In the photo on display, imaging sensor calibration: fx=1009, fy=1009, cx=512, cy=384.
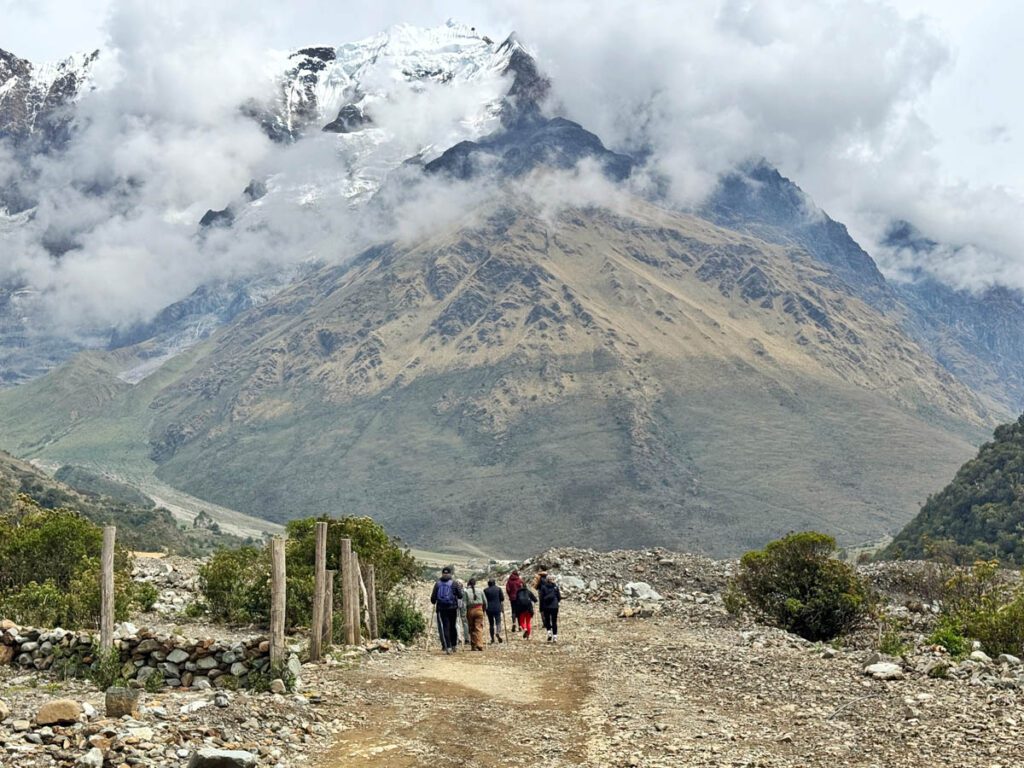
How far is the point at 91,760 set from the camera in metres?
13.5

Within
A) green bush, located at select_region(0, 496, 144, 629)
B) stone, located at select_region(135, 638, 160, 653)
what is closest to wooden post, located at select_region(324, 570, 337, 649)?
stone, located at select_region(135, 638, 160, 653)

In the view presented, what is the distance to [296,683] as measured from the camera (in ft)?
62.2

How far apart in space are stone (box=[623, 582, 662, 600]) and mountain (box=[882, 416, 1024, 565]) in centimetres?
5591

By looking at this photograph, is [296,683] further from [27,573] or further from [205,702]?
[27,573]

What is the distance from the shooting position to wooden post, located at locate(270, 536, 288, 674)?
19406mm

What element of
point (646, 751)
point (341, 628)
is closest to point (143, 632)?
point (341, 628)

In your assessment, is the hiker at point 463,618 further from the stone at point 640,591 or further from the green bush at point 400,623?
the stone at point 640,591

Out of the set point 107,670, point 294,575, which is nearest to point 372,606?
point 294,575

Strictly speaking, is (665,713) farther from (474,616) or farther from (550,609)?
(550,609)

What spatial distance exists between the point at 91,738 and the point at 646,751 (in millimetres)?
8089

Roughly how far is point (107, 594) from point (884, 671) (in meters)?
16.2

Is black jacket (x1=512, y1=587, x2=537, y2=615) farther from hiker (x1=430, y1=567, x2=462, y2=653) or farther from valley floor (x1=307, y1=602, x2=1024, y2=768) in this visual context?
valley floor (x1=307, y1=602, x2=1024, y2=768)

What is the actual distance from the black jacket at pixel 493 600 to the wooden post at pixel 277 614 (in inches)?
394

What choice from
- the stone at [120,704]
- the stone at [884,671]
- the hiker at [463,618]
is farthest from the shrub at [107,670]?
the stone at [884,671]
